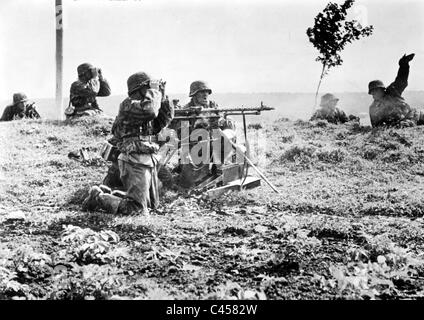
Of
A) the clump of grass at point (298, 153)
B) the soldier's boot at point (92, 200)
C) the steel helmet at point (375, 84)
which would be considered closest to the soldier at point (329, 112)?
the steel helmet at point (375, 84)

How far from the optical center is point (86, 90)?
14258mm

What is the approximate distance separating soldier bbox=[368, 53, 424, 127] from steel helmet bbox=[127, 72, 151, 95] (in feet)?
30.1

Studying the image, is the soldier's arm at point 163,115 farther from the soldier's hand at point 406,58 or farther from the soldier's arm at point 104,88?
the soldier's hand at point 406,58

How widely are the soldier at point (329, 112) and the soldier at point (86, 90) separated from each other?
782cm

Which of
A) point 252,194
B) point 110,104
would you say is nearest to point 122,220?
point 252,194

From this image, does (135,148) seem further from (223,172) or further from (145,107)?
(223,172)

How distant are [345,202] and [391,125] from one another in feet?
23.0

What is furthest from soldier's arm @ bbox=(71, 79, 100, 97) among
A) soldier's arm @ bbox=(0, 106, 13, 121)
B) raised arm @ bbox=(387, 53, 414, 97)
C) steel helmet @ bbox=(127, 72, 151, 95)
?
raised arm @ bbox=(387, 53, 414, 97)

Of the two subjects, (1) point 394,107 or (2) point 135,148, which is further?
(1) point 394,107

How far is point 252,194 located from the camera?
320 inches

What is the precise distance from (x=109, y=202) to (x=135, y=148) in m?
0.86

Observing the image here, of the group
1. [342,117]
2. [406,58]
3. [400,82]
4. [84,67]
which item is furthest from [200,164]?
[342,117]
